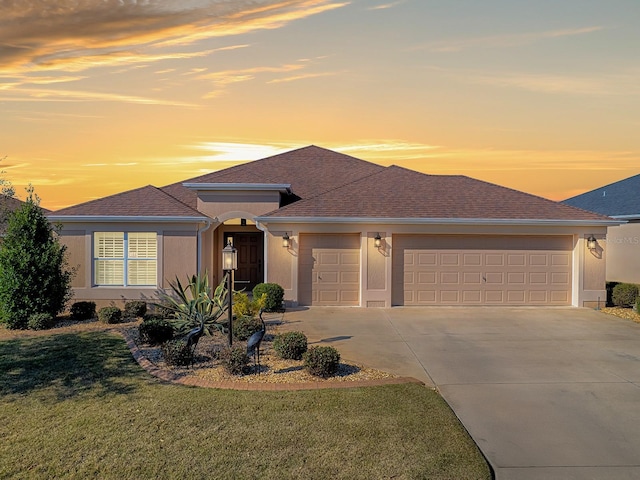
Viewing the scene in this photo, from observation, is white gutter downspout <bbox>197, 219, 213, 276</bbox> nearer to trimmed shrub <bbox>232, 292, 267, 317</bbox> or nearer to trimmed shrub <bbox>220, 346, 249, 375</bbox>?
trimmed shrub <bbox>232, 292, 267, 317</bbox>

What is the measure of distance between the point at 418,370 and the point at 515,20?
35.5 ft

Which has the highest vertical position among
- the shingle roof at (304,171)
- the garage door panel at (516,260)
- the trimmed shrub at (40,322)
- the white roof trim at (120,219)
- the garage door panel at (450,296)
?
the shingle roof at (304,171)

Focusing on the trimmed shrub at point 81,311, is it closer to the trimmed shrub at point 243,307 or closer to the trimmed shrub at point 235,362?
the trimmed shrub at point 243,307

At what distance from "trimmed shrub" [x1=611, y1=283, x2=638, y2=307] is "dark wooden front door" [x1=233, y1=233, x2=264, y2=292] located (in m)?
13.1

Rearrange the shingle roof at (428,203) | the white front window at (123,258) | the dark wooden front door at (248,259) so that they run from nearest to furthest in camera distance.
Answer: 1. the white front window at (123,258)
2. the shingle roof at (428,203)
3. the dark wooden front door at (248,259)

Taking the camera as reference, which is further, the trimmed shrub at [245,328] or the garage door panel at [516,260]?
the garage door panel at [516,260]

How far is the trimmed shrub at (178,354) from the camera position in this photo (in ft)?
29.4

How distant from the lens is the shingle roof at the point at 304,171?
19.5 metres

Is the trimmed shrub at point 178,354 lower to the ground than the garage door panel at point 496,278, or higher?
lower

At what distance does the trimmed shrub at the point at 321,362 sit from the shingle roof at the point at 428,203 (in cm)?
815

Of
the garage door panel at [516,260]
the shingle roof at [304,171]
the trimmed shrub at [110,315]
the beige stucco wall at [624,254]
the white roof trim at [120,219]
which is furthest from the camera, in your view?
the beige stucco wall at [624,254]

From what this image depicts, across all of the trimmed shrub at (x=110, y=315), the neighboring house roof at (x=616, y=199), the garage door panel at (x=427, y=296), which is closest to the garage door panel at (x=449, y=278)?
the garage door panel at (x=427, y=296)

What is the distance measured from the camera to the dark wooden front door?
20781 mm

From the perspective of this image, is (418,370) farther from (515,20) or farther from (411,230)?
(515,20)
